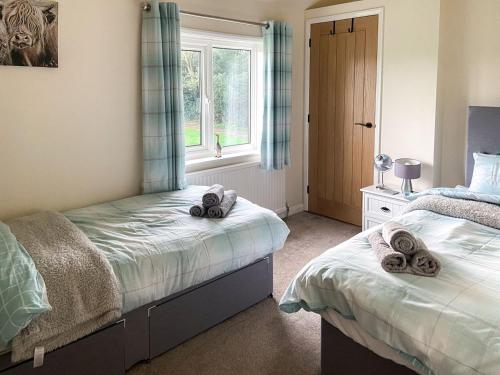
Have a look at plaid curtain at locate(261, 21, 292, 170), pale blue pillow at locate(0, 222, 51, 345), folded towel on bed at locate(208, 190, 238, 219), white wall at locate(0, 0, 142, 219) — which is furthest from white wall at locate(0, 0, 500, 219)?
pale blue pillow at locate(0, 222, 51, 345)

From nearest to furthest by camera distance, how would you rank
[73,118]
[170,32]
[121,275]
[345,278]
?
[345,278]
[121,275]
[73,118]
[170,32]

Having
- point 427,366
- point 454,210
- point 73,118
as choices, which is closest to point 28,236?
point 73,118

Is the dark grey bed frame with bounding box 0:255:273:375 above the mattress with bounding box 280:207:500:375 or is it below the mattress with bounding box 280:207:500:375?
below

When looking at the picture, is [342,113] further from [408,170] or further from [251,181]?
[251,181]

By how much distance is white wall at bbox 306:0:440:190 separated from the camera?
364 centimetres

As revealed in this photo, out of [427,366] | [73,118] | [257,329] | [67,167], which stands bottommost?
[257,329]

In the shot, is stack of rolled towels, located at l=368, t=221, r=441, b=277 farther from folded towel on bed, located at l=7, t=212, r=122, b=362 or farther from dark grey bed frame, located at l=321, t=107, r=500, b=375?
folded towel on bed, located at l=7, t=212, r=122, b=362

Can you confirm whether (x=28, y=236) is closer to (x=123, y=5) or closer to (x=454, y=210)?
(x=123, y=5)

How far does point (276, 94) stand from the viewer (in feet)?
13.6

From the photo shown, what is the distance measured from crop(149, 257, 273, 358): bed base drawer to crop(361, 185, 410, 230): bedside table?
1359 mm

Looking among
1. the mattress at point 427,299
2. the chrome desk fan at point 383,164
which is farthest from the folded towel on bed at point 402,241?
the chrome desk fan at point 383,164

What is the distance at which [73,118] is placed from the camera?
297 centimetres

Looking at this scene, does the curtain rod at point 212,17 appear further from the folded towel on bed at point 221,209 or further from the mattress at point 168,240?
the folded towel on bed at point 221,209

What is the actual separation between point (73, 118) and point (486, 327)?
2.69 meters
